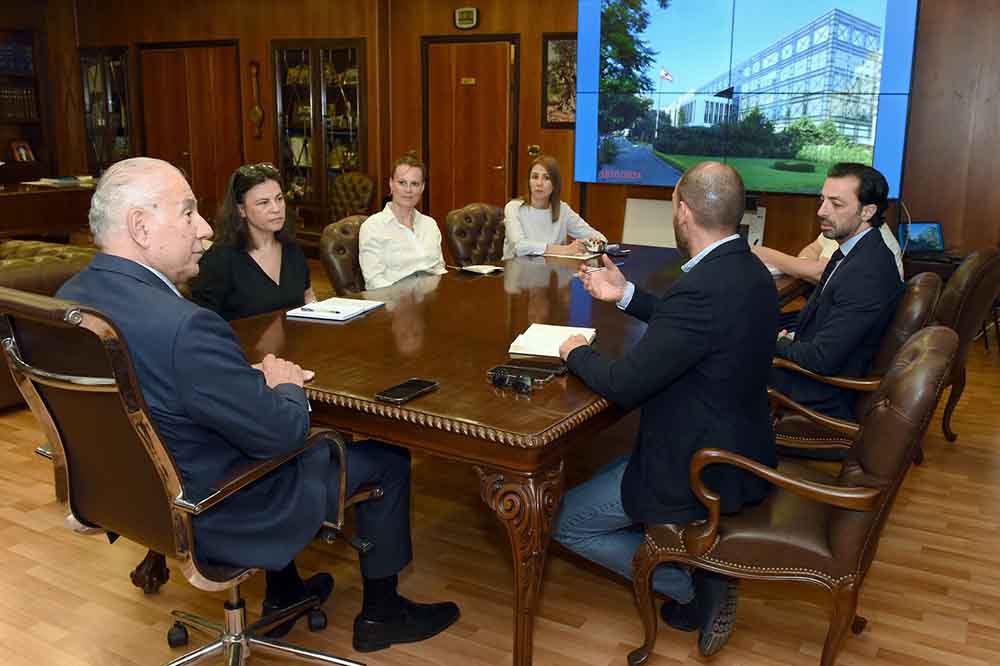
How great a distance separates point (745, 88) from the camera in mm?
6359

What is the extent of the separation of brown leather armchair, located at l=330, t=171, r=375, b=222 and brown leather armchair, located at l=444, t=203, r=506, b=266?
12.1 ft

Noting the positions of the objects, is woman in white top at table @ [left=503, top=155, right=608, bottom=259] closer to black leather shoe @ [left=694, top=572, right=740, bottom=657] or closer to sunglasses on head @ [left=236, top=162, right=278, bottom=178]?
sunglasses on head @ [left=236, top=162, right=278, bottom=178]

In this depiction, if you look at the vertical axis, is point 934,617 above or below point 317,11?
below

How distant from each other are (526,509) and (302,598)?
96 centimetres

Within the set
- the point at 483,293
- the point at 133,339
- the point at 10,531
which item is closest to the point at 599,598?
the point at 483,293

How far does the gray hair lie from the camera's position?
1.88 meters

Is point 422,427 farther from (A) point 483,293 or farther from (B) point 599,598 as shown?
(A) point 483,293

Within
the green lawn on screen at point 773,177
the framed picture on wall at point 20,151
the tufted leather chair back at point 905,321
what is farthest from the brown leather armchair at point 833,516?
the framed picture on wall at point 20,151

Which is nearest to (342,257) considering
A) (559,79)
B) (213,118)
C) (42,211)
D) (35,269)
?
(35,269)

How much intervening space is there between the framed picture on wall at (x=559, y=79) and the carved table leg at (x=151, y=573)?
19.4 ft

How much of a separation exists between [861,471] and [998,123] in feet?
16.9

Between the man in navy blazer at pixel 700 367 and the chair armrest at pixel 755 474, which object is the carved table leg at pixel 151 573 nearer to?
the man in navy blazer at pixel 700 367

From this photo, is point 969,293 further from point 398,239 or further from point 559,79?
point 559,79

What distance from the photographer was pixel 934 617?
2.76m
